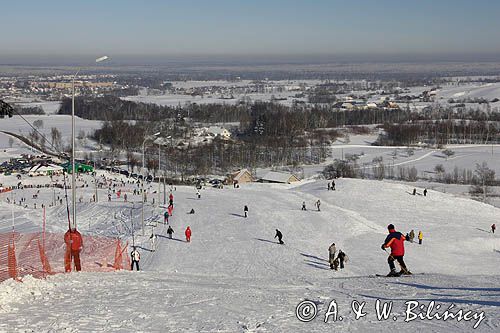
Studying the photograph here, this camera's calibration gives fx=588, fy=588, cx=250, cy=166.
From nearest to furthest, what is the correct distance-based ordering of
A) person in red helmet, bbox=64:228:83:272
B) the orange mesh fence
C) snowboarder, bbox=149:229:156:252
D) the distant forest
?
the orange mesh fence, person in red helmet, bbox=64:228:83:272, snowboarder, bbox=149:229:156:252, the distant forest

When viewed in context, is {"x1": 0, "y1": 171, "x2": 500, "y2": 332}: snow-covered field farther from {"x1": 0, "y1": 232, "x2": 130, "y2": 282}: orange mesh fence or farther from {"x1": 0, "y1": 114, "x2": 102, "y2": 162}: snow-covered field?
{"x1": 0, "y1": 114, "x2": 102, "y2": 162}: snow-covered field

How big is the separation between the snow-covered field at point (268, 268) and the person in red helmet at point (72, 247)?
72 cm

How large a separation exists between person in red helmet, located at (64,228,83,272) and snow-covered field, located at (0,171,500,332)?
72 centimetres

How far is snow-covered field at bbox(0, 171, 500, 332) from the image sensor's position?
802cm

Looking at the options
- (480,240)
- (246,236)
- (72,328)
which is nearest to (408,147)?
(480,240)

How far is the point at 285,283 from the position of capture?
1184 centimetres

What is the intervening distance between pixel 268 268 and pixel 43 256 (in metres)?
7.63

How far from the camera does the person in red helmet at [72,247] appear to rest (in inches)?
477

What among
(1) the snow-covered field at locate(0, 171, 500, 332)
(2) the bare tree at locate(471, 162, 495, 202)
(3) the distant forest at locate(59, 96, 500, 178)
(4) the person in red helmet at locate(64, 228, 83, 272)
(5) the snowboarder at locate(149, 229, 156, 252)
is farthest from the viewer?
(3) the distant forest at locate(59, 96, 500, 178)

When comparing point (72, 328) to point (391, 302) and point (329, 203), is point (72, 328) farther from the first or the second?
point (329, 203)

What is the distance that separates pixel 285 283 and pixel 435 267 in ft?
33.1

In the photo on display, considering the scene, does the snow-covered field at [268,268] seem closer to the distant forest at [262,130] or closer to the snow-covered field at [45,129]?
the distant forest at [262,130]

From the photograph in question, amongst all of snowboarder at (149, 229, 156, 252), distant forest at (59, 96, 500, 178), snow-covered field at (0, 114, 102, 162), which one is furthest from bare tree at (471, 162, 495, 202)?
snow-covered field at (0, 114, 102, 162)

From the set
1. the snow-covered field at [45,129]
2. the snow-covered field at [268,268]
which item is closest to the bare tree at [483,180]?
the snow-covered field at [268,268]
